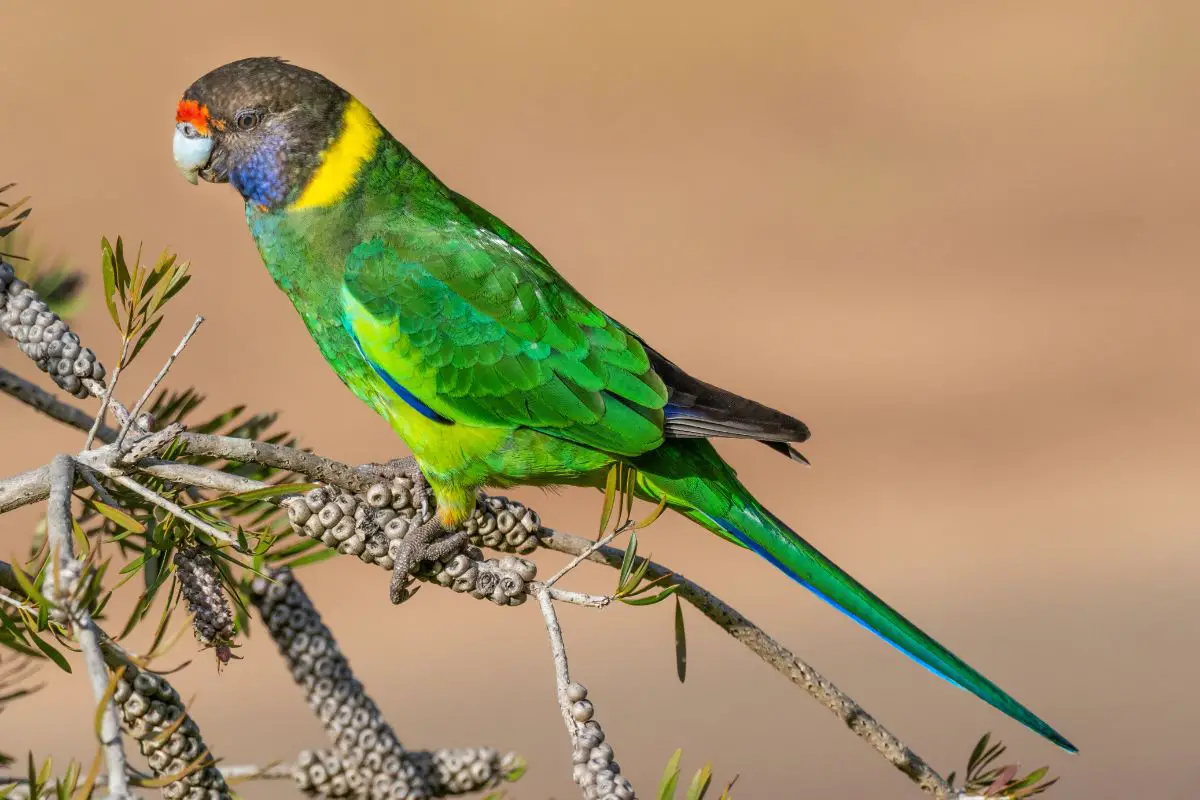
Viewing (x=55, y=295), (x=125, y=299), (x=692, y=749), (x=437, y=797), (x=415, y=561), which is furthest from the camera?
(x=692, y=749)

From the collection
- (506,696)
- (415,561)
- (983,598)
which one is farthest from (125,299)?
(983,598)

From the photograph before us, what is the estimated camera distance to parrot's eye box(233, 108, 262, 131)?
279 centimetres

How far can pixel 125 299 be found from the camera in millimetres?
1695

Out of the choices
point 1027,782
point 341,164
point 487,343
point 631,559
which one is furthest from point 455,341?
point 1027,782

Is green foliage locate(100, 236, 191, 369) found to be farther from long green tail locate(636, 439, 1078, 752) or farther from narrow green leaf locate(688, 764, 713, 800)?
long green tail locate(636, 439, 1078, 752)

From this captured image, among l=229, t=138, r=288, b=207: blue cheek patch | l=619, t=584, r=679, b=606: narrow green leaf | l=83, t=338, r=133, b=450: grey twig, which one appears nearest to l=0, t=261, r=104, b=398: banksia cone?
l=83, t=338, r=133, b=450: grey twig

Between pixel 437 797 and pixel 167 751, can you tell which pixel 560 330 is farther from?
pixel 167 751

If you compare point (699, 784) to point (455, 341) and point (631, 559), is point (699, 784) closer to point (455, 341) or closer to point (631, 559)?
point (631, 559)

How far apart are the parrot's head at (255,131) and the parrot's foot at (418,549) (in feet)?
2.91

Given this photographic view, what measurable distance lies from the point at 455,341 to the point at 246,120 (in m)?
0.69

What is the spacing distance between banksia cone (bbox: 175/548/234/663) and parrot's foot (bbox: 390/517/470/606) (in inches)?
12.3

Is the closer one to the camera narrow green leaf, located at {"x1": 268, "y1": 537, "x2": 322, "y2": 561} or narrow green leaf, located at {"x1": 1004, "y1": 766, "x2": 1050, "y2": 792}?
narrow green leaf, located at {"x1": 1004, "y1": 766, "x2": 1050, "y2": 792}

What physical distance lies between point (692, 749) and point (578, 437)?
2.51 m

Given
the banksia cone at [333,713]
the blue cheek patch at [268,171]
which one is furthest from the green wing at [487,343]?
the banksia cone at [333,713]
